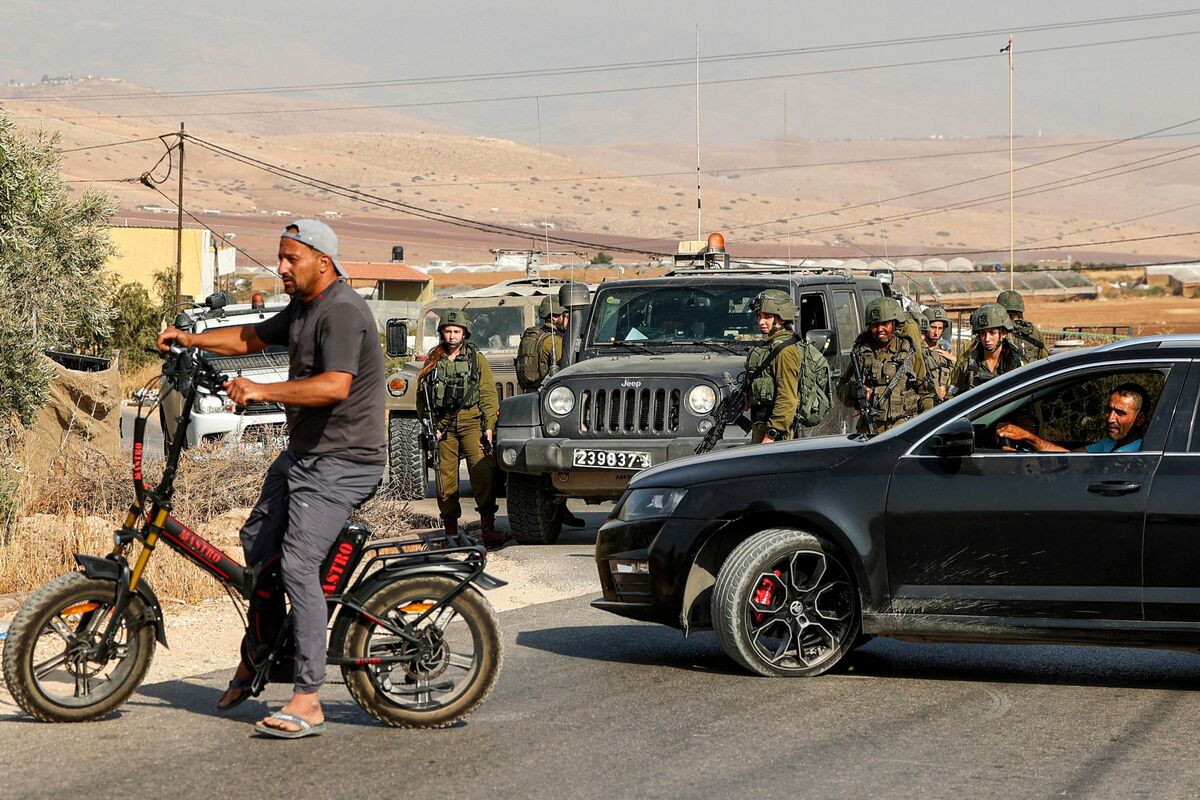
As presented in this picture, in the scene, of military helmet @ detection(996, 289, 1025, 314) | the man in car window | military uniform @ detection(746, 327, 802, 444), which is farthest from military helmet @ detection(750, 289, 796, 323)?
military helmet @ detection(996, 289, 1025, 314)

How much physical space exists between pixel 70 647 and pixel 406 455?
9.39 meters

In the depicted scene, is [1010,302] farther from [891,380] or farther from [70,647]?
[70,647]

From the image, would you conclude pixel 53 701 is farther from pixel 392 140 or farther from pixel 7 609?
pixel 392 140

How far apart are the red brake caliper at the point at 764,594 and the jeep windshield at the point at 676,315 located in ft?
17.6

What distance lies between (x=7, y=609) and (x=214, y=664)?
4.67ft

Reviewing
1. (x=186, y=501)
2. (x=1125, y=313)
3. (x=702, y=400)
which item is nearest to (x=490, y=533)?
(x=702, y=400)

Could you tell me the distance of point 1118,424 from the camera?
707cm

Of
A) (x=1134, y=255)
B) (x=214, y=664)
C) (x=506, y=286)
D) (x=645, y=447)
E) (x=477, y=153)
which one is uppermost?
(x=477, y=153)

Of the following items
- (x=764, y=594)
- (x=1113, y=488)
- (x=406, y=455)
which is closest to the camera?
(x=1113, y=488)

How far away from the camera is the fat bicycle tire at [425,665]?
5965mm

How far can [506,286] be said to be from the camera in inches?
752

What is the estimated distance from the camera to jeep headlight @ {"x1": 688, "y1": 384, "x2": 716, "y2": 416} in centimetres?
1152

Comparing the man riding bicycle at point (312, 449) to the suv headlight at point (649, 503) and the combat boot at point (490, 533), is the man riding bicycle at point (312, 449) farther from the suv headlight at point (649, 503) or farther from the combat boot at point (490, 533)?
the combat boot at point (490, 533)

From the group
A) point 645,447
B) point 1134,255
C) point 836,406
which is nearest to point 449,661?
point 645,447
